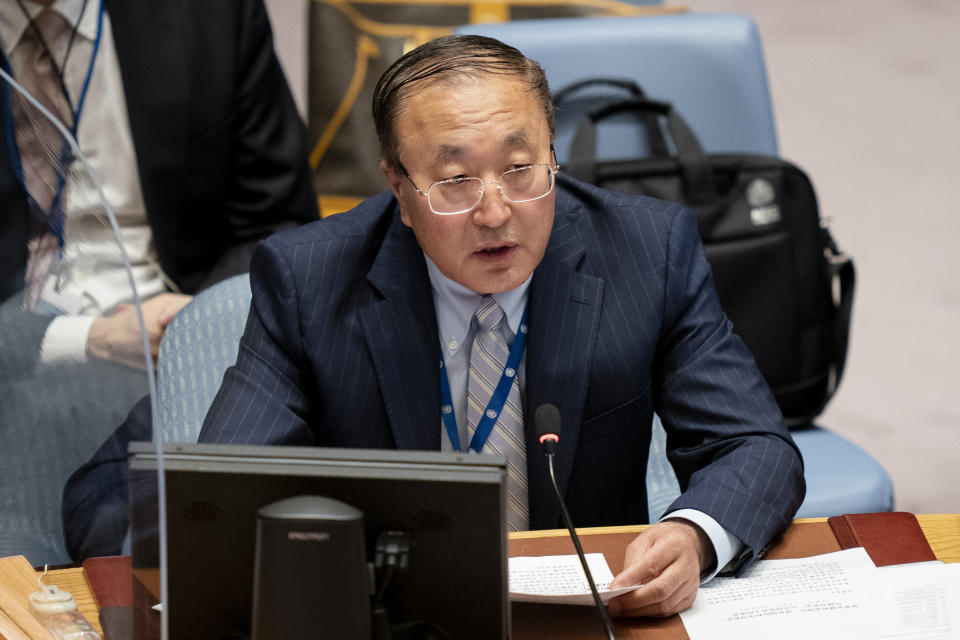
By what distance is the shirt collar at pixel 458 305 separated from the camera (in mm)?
1444

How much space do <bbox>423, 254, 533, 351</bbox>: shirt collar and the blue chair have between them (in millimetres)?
811

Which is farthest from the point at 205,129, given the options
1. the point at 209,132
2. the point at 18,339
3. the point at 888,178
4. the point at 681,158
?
the point at 888,178

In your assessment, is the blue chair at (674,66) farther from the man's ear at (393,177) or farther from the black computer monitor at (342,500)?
the black computer monitor at (342,500)

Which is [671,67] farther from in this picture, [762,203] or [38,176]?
[38,176]

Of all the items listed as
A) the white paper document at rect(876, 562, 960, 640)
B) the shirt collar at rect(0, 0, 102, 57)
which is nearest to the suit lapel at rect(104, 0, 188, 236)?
the shirt collar at rect(0, 0, 102, 57)

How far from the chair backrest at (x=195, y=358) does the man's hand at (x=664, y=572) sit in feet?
2.21

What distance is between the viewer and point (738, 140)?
2219mm

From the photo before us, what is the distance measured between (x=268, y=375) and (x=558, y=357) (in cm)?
36

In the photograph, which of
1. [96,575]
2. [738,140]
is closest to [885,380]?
[738,140]

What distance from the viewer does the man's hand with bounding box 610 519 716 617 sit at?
1.06 meters

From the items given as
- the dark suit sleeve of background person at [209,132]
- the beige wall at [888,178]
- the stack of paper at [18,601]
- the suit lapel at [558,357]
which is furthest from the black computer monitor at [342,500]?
the beige wall at [888,178]

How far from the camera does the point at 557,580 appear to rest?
114cm

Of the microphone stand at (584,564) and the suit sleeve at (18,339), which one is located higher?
the suit sleeve at (18,339)

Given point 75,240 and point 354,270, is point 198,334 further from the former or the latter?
point 75,240
